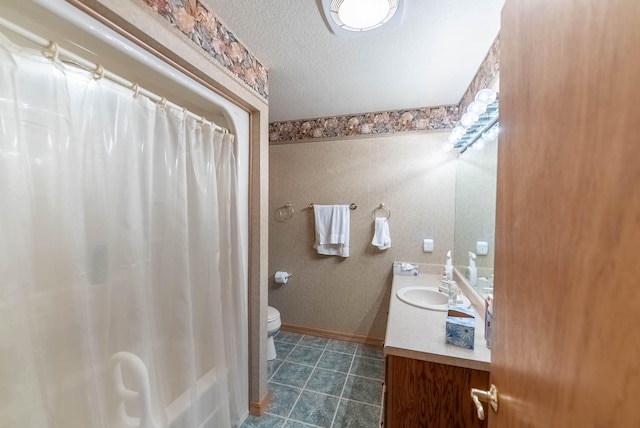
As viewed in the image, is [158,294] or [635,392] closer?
[635,392]

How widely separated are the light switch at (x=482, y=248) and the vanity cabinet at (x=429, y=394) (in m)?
0.75

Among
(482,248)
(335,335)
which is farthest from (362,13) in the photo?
(335,335)

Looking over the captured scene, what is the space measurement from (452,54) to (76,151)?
1.93 meters

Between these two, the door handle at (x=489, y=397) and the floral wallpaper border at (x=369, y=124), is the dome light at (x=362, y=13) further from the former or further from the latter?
the door handle at (x=489, y=397)

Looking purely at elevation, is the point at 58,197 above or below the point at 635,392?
above

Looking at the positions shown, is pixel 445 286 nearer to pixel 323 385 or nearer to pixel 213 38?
pixel 323 385

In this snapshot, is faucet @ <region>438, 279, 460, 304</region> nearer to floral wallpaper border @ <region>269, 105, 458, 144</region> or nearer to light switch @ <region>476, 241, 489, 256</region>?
light switch @ <region>476, 241, 489, 256</region>

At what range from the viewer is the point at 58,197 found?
81 centimetres

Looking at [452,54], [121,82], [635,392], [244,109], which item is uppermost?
[452,54]

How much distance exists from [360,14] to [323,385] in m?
2.44

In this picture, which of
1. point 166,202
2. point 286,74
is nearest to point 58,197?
Result: point 166,202

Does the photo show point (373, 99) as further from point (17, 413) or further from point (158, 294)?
point (17, 413)

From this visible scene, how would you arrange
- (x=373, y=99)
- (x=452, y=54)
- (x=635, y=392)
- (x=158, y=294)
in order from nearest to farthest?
(x=635, y=392) → (x=158, y=294) → (x=452, y=54) → (x=373, y=99)

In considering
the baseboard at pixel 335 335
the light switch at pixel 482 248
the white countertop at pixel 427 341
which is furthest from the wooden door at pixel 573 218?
the baseboard at pixel 335 335
